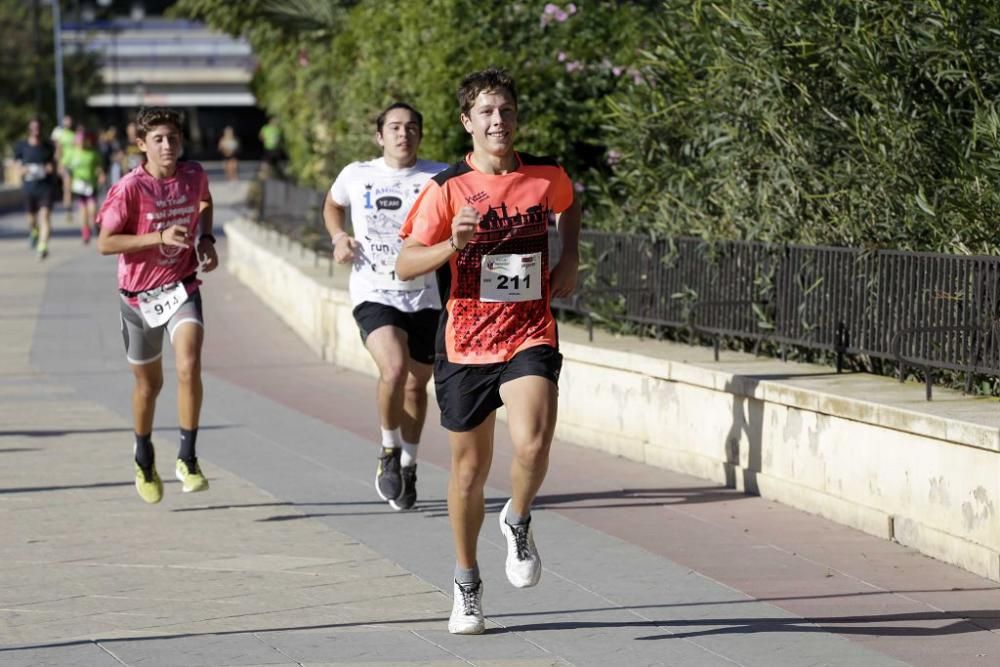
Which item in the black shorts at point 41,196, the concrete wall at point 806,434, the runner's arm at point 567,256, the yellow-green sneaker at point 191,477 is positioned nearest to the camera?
the runner's arm at point 567,256

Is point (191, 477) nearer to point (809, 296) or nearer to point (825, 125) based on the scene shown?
point (809, 296)

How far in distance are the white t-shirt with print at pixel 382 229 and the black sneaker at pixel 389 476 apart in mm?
694

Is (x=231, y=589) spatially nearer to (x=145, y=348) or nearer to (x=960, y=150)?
(x=145, y=348)

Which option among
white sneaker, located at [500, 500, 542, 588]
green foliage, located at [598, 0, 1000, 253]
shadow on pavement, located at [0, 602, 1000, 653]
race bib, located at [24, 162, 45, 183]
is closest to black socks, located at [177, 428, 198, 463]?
shadow on pavement, located at [0, 602, 1000, 653]

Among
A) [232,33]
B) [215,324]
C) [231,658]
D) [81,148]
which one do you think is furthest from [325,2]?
[231,658]

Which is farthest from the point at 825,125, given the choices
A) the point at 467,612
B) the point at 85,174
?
the point at 85,174

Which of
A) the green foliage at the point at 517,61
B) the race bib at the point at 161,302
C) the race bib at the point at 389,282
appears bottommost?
the race bib at the point at 161,302

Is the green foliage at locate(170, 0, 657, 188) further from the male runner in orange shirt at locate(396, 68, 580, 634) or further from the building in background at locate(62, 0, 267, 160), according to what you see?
the building in background at locate(62, 0, 267, 160)

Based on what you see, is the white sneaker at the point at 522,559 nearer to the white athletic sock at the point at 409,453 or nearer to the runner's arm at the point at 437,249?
the runner's arm at the point at 437,249

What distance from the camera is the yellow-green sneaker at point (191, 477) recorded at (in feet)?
27.9

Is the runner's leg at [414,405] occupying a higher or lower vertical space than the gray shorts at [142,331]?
lower

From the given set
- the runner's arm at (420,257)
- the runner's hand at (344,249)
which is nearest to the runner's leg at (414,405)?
the runner's hand at (344,249)

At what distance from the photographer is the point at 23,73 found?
193ft

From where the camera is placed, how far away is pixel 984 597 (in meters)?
6.70
